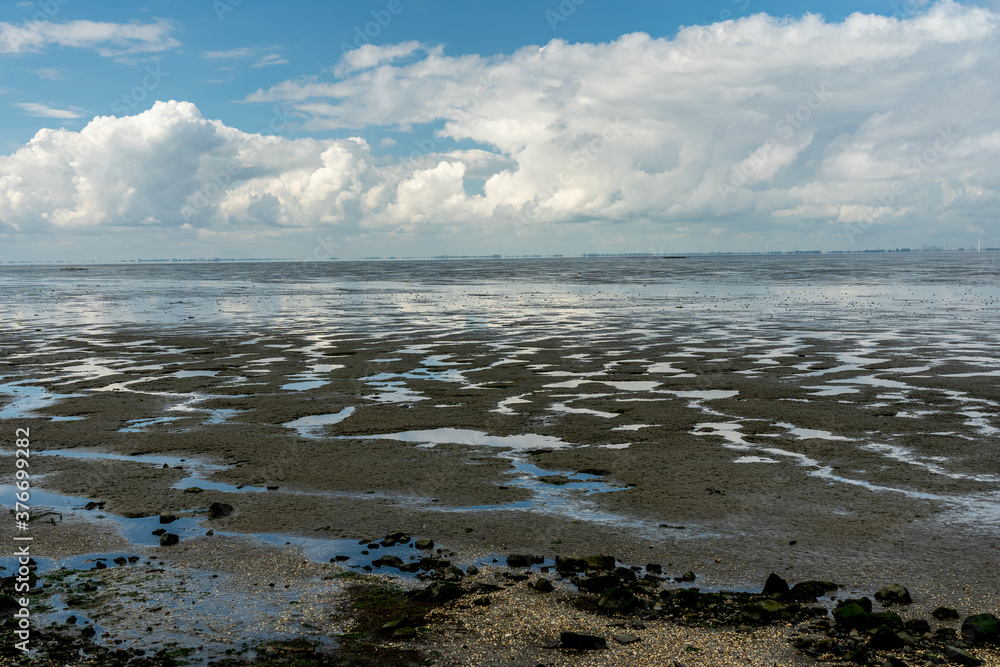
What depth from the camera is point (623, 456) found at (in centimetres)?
1382

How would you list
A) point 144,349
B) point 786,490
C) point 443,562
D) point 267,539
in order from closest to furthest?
point 443,562 → point 267,539 → point 786,490 → point 144,349

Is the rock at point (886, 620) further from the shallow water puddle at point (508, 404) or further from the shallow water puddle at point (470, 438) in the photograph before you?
the shallow water puddle at point (508, 404)

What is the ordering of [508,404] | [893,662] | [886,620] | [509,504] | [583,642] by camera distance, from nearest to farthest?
[893,662] → [583,642] → [886,620] → [509,504] → [508,404]

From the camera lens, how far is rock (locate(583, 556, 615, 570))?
8883mm

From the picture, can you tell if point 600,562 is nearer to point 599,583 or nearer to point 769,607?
point 599,583

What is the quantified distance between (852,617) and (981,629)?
115 cm

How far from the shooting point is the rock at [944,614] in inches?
299

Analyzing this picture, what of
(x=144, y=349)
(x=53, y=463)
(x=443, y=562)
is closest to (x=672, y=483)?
(x=443, y=562)

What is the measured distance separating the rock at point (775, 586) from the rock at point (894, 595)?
986 millimetres

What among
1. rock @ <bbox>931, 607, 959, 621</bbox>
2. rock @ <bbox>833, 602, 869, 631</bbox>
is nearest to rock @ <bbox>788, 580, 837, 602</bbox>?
rock @ <bbox>833, 602, 869, 631</bbox>

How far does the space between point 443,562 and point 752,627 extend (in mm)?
3633

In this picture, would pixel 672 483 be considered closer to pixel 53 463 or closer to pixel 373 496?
pixel 373 496

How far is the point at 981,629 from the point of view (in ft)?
23.3

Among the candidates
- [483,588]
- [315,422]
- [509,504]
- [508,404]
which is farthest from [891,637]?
[315,422]
